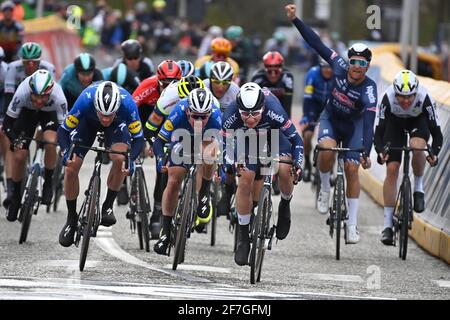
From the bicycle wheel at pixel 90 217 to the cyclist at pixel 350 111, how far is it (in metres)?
3.06

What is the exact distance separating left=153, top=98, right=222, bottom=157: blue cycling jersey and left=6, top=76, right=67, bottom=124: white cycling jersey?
6.45 feet

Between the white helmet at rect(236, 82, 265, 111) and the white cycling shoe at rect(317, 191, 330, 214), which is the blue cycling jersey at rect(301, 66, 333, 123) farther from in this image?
the white helmet at rect(236, 82, 265, 111)

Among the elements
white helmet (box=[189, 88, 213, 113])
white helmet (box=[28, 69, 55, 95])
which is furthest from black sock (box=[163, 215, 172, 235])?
white helmet (box=[28, 69, 55, 95])

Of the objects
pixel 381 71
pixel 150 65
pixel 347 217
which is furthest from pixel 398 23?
pixel 347 217

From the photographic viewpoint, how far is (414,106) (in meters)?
15.6

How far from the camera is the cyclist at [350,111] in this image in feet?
51.5

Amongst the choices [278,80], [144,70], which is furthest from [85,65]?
[278,80]

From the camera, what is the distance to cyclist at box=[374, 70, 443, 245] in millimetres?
15477

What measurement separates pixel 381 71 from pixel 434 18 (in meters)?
55.2

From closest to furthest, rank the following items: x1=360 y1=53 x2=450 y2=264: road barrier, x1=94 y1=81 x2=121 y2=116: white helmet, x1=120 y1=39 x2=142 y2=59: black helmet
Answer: x1=94 y1=81 x2=121 y2=116: white helmet
x1=360 y1=53 x2=450 y2=264: road barrier
x1=120 y1=39 x2=142 y2=59: black helmet

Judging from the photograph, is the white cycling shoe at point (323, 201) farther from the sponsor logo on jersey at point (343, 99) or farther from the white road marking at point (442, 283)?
the white road marking at point (442, 283)

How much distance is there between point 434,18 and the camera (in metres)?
79.2

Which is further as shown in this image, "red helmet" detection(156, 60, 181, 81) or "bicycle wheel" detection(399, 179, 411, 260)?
"red helmet" detection(156, 60, 181, 81)
